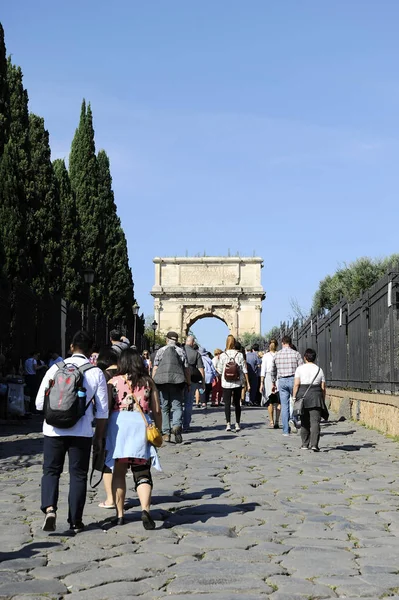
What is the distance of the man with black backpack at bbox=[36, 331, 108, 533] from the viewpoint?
6.50m

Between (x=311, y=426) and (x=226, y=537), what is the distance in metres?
6.08

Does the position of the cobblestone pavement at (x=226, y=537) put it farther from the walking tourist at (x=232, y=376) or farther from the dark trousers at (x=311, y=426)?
the walking tourist at (x=232, y=376)

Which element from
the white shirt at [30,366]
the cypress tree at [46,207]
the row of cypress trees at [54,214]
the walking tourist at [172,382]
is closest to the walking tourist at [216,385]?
the row of cypress trees at [54,214]

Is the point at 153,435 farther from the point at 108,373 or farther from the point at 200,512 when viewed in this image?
the point at 108,373

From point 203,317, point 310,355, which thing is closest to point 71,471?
point 310,355

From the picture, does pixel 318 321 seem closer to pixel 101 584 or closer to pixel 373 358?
pixel 373 358

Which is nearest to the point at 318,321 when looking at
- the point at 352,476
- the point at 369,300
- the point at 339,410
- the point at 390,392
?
the point at 339,410

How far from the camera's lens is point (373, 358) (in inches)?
602

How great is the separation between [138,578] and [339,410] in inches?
562

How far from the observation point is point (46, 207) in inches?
1256

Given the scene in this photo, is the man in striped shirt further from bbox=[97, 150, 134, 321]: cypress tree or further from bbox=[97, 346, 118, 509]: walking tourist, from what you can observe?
bbox=[97, 150, 134, 321]: cypress tree

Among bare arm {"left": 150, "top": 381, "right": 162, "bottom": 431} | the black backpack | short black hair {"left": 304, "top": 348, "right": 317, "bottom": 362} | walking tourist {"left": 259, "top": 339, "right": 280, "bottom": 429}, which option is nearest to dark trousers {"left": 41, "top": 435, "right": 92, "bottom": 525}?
bare arm {"left": 150, "top": 381, "right": 162, "bottom": 431}

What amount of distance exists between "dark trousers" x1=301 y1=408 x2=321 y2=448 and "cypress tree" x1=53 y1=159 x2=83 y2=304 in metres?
23.9

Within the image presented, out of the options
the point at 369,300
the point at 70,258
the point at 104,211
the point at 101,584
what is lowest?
the point at 101,584
